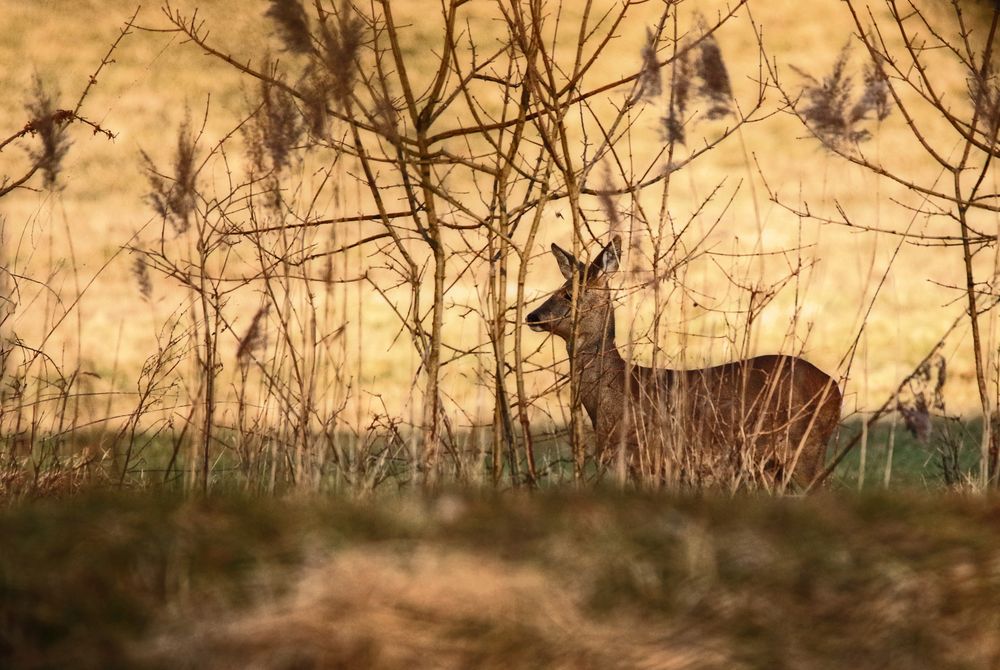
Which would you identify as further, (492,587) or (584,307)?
(584,307)

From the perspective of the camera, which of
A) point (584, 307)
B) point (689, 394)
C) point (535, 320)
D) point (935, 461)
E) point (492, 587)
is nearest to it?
point (492, 587)

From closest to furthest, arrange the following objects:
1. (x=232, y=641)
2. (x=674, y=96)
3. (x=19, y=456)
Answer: (x=232, y=641) → (x=674, y=96) → (x=19, y=456)

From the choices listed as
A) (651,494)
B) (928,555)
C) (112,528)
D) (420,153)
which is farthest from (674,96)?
(112,528)

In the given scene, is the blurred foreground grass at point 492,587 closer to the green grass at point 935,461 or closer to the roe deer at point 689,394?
the roe deer at point 689,394

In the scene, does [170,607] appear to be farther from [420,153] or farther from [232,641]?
[420,153]

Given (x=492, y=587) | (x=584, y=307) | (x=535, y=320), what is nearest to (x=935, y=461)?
(x=584, y=307)

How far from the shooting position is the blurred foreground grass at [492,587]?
260 centimetres

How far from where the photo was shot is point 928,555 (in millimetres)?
2943

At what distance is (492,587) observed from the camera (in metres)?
2.69

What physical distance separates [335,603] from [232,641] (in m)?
0.20

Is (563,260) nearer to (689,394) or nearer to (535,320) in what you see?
(535,320)

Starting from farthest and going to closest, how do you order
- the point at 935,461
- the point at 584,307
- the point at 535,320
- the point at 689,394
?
1. the point at 535,320
2. the point at 584,307
3. the point at 689,394
4. the point at 935,461

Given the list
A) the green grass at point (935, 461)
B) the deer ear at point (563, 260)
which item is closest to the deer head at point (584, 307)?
the deer ear at point (563, 260)

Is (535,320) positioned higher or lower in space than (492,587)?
higher
